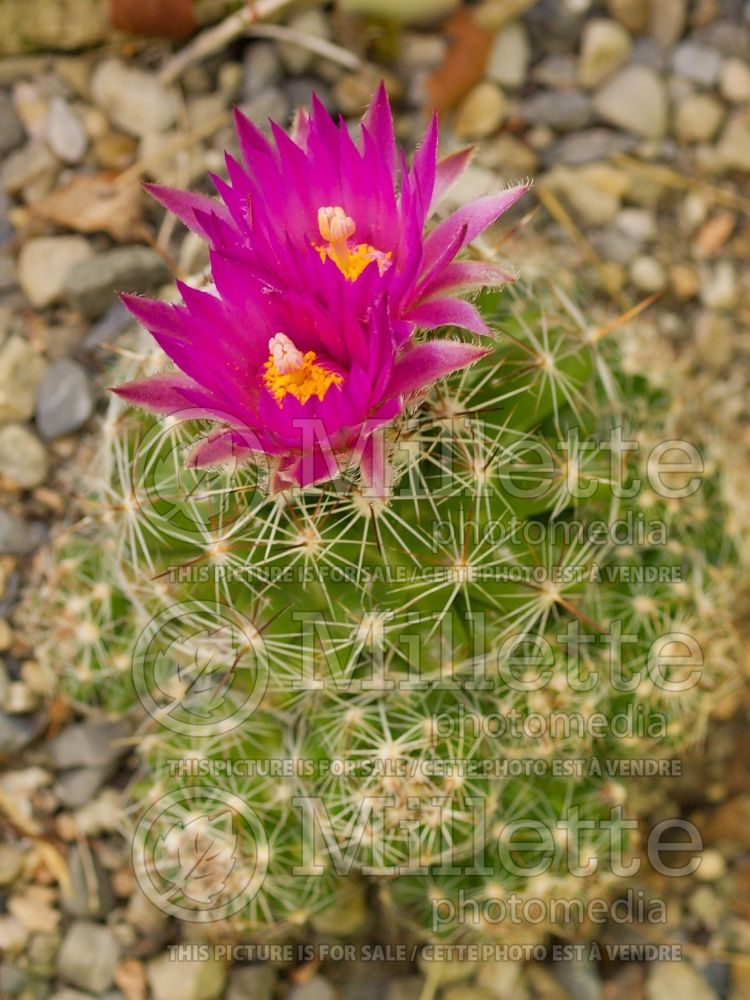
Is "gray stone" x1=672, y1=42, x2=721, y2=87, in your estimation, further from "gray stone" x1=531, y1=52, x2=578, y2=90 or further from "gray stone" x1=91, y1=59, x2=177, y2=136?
"gray stone" x1=91, y1=59, x2=177, y2=136

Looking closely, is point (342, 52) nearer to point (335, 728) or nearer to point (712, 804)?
point (335, 728)

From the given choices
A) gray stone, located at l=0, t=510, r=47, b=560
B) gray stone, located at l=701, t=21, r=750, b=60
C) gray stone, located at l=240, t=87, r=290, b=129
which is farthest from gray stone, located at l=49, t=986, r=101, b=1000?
gray stone, located at l=701, t=21, r=750, b=60

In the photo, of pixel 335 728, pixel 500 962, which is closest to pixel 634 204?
pixel 335 728

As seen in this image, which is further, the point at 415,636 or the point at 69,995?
the point at 69,995

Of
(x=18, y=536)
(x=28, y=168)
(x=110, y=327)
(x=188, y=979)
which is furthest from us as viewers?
(x=28, y=168)

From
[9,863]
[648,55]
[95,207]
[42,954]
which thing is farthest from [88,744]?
[648,55]

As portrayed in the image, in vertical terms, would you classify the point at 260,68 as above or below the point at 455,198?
above

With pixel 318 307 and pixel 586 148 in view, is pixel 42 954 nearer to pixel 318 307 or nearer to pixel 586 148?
pixel 318 307
